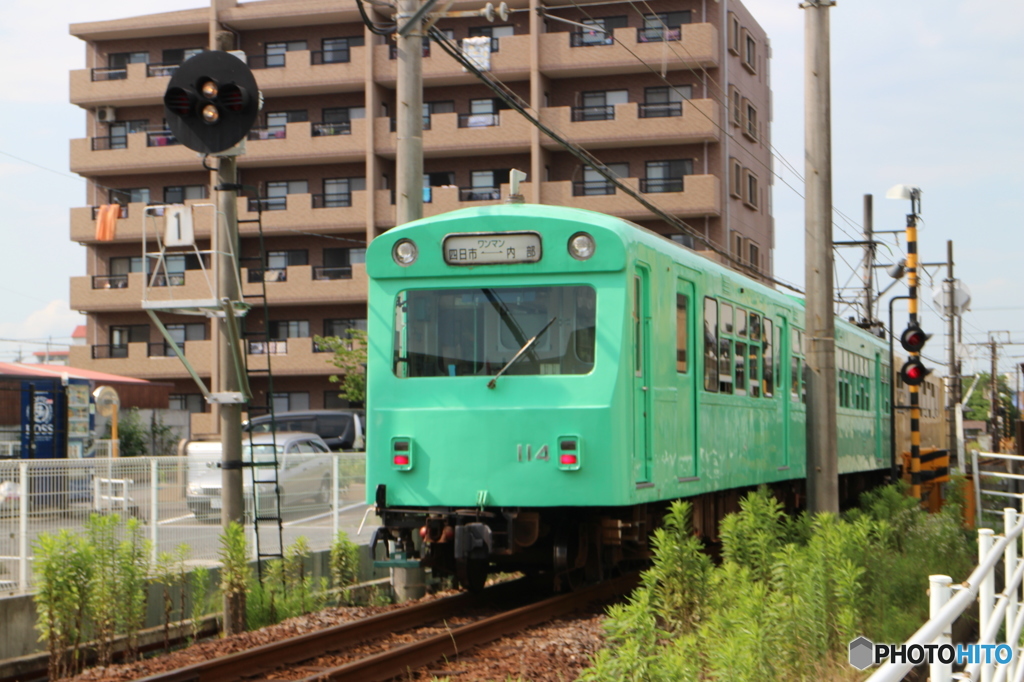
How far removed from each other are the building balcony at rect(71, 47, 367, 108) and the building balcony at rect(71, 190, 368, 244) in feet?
13.7

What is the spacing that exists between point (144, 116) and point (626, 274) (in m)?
42.3

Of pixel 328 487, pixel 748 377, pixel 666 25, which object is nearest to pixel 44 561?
pixel 328 487

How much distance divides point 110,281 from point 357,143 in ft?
39.3

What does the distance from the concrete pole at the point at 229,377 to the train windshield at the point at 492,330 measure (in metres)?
1.39

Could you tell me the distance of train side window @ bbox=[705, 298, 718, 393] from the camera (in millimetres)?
11805

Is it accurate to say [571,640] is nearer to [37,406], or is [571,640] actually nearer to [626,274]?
[626,274]

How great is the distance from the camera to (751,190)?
152 feet

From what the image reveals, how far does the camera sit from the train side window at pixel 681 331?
1093 cm

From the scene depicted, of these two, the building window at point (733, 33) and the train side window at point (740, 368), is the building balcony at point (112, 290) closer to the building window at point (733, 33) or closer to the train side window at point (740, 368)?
the building window at point (733, 33)

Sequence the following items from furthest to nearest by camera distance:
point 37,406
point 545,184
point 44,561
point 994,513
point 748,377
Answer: point 545,184 → point 37,406 → point 994,513 → point 748,377 → point 44,561

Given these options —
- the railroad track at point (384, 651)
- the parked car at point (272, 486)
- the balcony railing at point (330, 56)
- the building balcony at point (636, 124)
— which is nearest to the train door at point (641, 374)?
the railroad track at point (384, 651)

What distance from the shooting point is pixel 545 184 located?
42.2 meters

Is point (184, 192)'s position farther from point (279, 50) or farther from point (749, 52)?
point (749, 52)

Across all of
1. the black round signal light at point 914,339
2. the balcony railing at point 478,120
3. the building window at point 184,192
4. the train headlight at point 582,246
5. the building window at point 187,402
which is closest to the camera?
the train headlight at point 582,246
